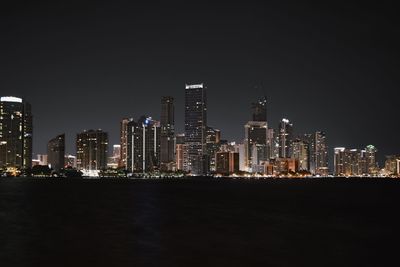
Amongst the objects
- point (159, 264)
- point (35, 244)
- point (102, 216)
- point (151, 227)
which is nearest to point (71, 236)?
point (35, 244)

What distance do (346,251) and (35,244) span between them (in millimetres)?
24554

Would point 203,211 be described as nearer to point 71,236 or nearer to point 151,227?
point 151,227

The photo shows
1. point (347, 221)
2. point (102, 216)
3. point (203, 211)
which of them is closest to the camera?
point (347, 221)

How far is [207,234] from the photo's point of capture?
46.8 meters

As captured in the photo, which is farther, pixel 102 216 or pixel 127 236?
pixel 102 216

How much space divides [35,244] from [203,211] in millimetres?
34845

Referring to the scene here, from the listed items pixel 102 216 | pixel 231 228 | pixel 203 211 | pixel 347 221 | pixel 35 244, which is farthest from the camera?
pixel 203 211

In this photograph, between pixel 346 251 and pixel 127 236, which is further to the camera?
pixel 127 236

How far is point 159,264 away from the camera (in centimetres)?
3350

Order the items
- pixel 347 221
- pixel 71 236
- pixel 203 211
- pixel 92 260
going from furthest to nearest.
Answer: pixel 203 211, pixel 347 221, pixel 71 236, pixel 92 260

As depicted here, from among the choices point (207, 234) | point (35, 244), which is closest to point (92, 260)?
Result: point (35, 244)

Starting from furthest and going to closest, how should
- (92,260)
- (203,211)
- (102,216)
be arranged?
(203,211) → (102,216) → (92,260)

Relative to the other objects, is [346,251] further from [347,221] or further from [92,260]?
[347,221]

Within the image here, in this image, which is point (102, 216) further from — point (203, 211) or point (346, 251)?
point (346, 251)
